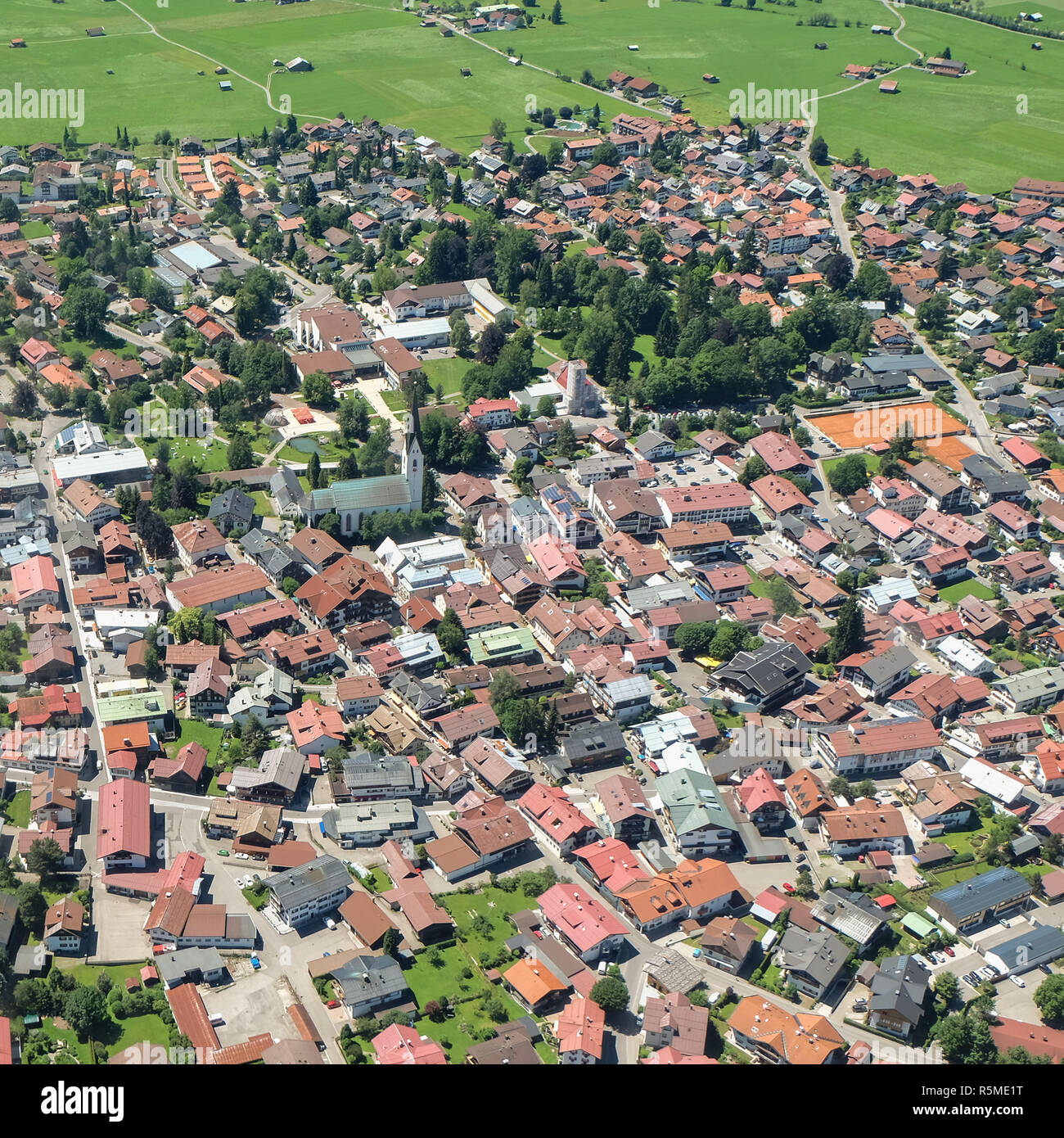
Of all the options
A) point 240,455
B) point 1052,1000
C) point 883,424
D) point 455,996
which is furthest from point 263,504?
point 1052,1000

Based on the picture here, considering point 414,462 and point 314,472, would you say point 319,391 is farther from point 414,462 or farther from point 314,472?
point 414,462

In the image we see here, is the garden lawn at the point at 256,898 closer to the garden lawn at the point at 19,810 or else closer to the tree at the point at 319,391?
the garden lawn at the point at 19,810

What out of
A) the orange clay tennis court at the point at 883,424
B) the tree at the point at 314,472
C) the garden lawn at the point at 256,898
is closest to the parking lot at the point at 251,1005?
the garden lawn at the point at 256,898

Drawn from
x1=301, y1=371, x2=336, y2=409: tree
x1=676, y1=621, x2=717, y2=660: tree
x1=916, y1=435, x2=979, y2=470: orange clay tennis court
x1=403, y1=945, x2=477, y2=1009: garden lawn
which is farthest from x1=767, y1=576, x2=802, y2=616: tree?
x1=301, y1=371, x2=336, y2=409: tree

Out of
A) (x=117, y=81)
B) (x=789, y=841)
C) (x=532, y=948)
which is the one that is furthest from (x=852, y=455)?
(x=117, y=81)

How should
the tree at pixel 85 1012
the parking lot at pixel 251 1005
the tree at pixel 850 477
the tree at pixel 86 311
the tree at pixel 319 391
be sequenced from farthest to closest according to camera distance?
the tree at pixel 86 311
the tree at pixel 319 391
the tree at pixel 850 477
the parking lot at pixel 251 1005
the tree at pixel 85 1012

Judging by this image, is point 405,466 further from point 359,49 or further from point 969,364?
point 359,49
